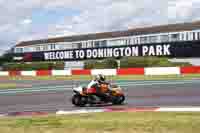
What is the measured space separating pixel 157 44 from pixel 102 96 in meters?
33.8

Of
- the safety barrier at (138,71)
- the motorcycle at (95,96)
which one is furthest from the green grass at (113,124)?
the safety barrier at (138,71)

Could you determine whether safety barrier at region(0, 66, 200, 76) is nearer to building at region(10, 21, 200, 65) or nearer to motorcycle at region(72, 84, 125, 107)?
building at region(10, 21, 200, 65)

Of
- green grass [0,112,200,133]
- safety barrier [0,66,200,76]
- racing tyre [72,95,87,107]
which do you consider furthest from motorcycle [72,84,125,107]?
safety barrier [0,66,200,76]

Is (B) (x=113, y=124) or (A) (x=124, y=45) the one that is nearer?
(B) (x=113, y=124)

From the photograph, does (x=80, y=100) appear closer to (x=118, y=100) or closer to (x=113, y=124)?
(x=118, y=100)

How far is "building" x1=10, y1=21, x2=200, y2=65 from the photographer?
4494cm

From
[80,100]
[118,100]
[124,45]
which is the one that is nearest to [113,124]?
[118,100]

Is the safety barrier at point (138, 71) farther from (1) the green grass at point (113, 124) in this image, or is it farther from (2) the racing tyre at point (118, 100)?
(1) the green grass at point (113, 124)

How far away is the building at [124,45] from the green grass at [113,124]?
1291 inches

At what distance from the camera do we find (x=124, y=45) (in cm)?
5250

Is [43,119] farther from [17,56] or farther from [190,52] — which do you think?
[17,56]

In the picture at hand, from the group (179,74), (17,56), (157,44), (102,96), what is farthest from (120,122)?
(17,56)

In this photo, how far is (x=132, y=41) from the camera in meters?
51.6

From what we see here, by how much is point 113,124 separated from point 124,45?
42905 mm
